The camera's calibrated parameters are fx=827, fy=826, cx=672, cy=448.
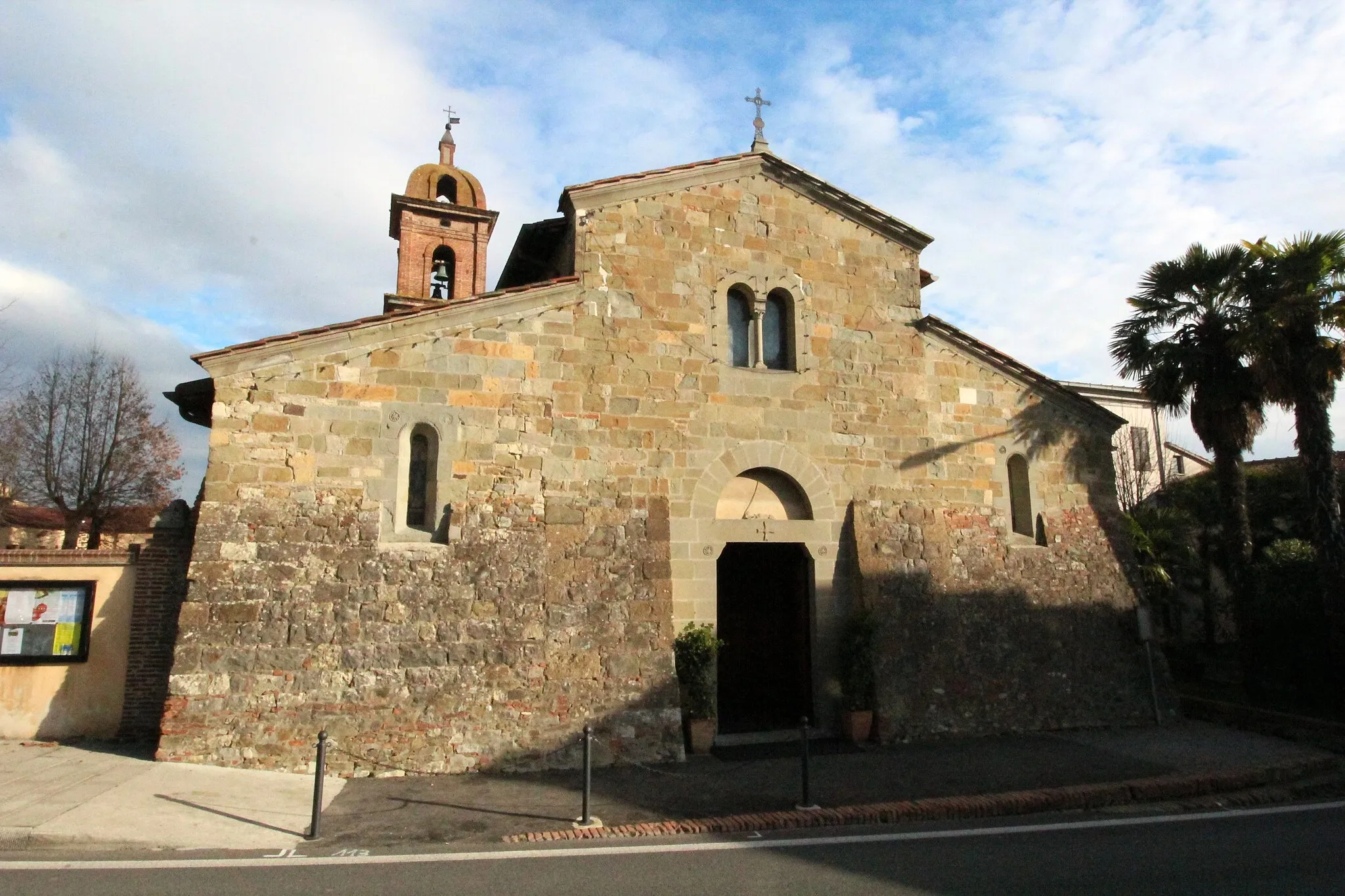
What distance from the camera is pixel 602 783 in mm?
10328

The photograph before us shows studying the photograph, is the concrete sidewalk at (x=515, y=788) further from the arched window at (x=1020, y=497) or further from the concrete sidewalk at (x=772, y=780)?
the arched window at (x=1020, y=497)

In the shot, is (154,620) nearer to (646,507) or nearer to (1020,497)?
(646,507)

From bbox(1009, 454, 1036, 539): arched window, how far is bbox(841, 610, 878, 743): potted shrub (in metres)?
3.91

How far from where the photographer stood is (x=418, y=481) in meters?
11.7

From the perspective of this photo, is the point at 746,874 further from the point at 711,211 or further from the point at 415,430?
the point at 711,211

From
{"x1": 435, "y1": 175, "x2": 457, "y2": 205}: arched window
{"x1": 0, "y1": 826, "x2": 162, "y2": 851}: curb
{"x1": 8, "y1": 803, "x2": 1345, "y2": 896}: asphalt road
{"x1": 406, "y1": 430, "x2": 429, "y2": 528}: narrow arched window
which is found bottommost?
{"x1": 8, "y1": 803, "x2": 1345, "y2": 896}: asphalt road

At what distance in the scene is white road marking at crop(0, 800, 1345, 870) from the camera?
7117 mm

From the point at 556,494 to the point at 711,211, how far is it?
219 inches

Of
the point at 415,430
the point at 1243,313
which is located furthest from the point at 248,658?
the point at 1243,313

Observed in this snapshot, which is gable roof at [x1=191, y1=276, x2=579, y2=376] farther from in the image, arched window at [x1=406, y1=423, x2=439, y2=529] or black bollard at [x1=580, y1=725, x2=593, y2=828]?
black bollard at [x1=580, y1=725, x2=593, y2=828]

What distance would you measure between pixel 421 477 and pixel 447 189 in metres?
16.6

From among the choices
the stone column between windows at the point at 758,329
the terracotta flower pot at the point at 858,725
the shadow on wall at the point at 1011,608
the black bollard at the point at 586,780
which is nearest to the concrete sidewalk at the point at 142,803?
the black bollard at the point at 586,780

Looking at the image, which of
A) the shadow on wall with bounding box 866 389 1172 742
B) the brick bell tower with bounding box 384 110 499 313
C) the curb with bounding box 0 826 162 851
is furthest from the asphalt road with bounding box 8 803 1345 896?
the brick bell tower with bounding box 384 110 499 313

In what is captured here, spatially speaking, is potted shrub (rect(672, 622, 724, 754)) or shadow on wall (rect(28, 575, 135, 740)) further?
potted shrub (rect(672, 622, 724, 754))
